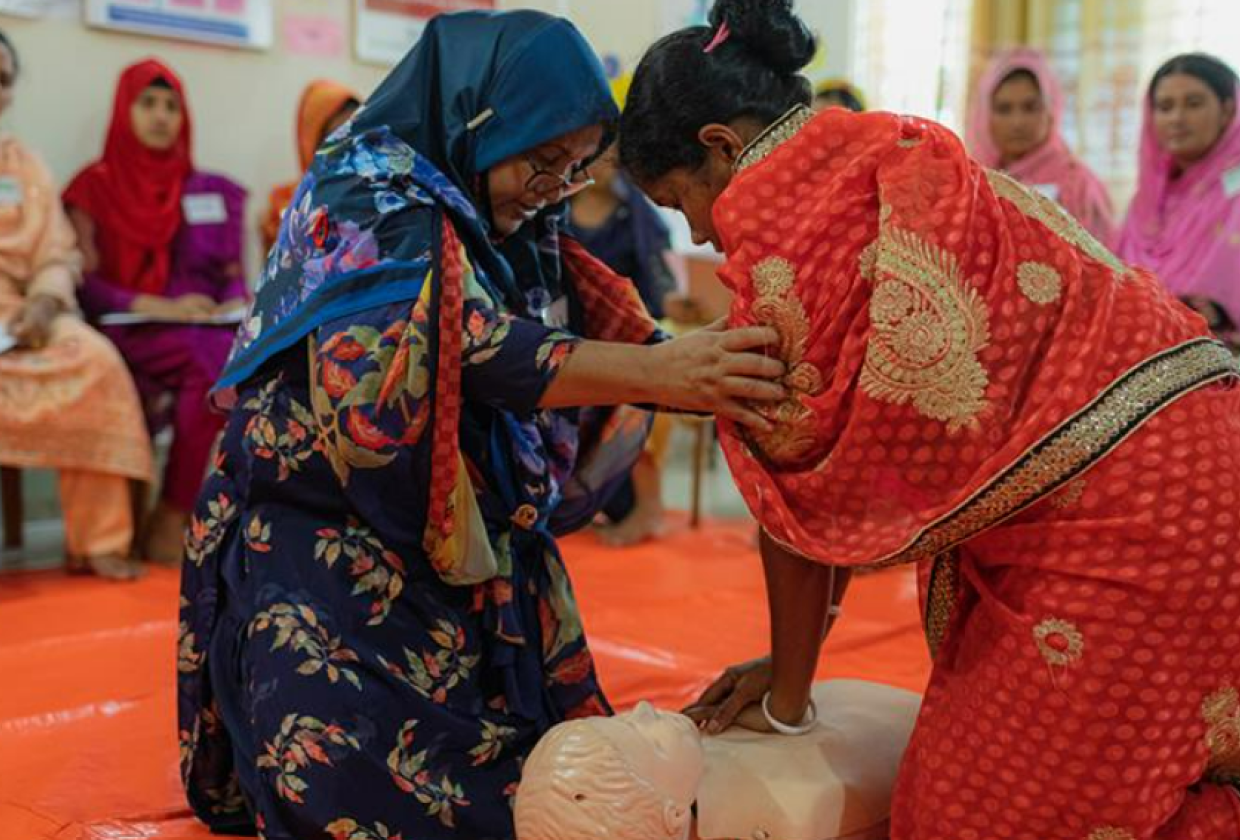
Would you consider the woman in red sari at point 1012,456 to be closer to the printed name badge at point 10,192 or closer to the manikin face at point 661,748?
the manikin face at point 661,748

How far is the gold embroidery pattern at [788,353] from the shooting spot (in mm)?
1354

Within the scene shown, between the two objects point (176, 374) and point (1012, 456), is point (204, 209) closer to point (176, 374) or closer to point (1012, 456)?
point (176, 374)

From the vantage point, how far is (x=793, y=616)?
1588mm

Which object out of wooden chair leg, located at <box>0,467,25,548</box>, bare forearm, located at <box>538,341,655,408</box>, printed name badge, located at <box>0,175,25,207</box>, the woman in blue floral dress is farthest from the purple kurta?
bare forearm, located at <box>538,341,655,408</box>

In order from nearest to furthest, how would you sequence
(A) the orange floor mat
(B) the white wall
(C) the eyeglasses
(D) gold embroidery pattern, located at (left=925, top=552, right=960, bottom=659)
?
(D) gold embroidery pattern, located at (left=925, top=552, right=960, bottom=659) < (C) the eyeglasses < (A) the orange floor mat < (B) the white wall

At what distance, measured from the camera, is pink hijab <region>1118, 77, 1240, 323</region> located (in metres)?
4.03

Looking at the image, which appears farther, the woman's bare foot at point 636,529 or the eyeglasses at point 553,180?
the woman's bare foot at point 636,529

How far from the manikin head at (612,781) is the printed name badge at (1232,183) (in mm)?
3401

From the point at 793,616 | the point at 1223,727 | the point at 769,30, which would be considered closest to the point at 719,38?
the point at 769,30

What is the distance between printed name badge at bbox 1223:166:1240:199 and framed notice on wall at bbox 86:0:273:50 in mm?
3211

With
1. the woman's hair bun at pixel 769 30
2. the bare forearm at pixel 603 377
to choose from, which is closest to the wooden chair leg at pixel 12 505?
the bare forearm at pixel 603 377

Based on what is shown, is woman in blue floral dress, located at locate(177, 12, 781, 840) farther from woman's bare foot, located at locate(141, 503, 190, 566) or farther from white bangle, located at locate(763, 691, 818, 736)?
woman's bare foot, located at locate(141, 503, 190, 566)

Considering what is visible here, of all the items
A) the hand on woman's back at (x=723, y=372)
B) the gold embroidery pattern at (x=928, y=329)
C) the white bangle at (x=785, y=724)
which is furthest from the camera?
the white bangle at (x=785, y=724)

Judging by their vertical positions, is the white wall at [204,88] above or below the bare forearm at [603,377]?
above
